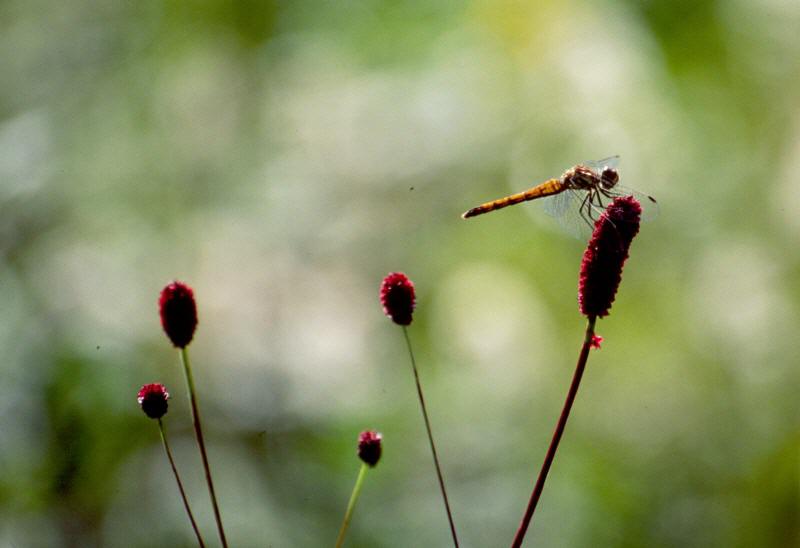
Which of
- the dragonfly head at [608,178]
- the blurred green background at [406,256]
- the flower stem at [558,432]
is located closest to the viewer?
the flower stem at [558,432]

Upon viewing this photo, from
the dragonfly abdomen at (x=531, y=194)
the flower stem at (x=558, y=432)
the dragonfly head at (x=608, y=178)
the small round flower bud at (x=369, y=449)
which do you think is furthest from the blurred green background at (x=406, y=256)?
the flower stem at (x=558, y=432)

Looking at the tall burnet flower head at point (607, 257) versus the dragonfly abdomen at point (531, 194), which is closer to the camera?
the tall burnet flower head at point (607, 257)

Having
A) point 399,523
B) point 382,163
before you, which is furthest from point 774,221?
point 399,523

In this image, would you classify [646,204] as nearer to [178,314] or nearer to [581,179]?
[581,179]

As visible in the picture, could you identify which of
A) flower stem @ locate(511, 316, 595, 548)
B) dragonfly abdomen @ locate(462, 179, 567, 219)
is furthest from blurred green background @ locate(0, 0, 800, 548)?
flower stem @ locate(511, 316, 595, 548)

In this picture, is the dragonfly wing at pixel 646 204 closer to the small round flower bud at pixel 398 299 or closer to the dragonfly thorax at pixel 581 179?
the dragonfly thorax at pixel 581 179

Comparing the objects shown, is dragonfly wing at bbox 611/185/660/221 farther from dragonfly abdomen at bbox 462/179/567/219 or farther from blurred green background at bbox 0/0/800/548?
blurred green background at bbox 0/0/800/548

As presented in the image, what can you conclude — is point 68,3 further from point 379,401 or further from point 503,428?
point 503,428
